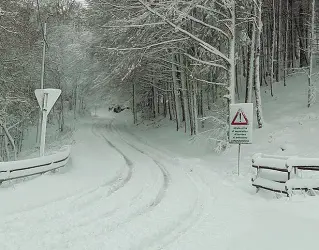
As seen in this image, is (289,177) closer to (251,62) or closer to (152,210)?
(152,210)

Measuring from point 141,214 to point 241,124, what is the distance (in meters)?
7.26

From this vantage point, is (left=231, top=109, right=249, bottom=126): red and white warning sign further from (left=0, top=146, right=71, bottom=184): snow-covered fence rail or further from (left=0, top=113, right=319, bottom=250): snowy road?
(left=0, top=146, right=71, bottom=184): snow-covered fence rail

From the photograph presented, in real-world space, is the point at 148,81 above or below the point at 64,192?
above

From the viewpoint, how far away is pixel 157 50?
773 inches

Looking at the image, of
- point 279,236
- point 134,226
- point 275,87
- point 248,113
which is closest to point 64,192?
point 134,226

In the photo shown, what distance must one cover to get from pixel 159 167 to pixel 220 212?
735 cm

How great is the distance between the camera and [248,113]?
1390 centimetres

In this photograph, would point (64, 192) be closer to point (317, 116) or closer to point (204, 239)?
point (204, 239)

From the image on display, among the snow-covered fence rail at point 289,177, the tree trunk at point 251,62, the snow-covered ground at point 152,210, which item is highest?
the tree trunk at point 251,62

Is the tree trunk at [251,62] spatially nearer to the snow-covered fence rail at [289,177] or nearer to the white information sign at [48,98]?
the snow-covered fence rail at [289,177]

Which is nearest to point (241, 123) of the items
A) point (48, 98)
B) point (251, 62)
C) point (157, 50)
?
point (251, 62)

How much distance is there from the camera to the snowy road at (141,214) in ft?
20.3

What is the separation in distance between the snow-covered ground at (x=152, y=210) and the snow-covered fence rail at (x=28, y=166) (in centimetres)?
32

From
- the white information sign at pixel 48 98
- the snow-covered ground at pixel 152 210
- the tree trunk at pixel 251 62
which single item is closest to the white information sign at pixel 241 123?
the snow-covered ground at pixel 152 210
